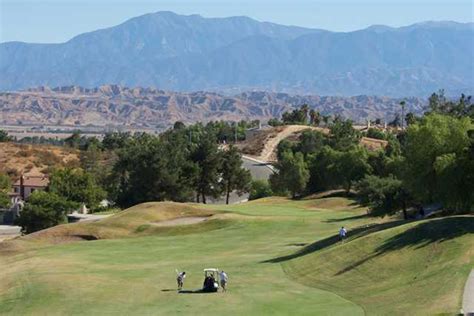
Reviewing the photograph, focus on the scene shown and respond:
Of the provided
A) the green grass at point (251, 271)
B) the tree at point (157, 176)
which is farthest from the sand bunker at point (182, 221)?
the tree at point (157, 176)

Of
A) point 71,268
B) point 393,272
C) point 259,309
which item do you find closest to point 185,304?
point 259,309

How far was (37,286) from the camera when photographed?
160 ft

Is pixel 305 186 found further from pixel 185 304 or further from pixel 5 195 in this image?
pixel 185 304

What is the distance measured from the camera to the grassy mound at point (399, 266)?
3884 cm

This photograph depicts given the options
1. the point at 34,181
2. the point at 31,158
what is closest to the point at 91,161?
the point at 34,181

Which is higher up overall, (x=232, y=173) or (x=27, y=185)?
(x=232, y=173)

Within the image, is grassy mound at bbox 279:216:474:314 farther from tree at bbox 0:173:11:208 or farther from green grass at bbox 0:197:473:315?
tree at bbox 0:173:11:208

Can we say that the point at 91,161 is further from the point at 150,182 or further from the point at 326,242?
the point at 326,242

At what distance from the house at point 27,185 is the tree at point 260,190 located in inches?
1325

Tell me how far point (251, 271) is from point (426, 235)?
10285 millimetres

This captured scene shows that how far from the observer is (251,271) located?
5241 cm

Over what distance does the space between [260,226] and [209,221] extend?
5.68 metres

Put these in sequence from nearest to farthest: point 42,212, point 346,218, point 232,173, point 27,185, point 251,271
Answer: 1. point 251,271
2. point 346,218
3. point 42,212
4. point 232,173
5. point 27,185

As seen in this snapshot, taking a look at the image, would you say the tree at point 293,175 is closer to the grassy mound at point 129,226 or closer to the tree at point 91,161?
the grassy mound at point 129,226
